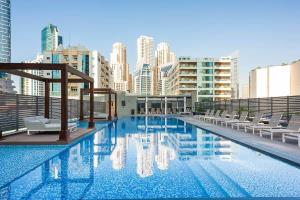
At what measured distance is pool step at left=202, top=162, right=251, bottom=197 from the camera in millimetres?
4832

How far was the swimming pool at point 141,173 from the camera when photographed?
493cm

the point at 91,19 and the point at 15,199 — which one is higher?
the point at 91,19

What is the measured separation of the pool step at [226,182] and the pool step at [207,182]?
0.09 meters

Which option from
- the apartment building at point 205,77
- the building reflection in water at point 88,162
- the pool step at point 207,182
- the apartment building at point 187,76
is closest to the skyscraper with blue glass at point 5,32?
the apartment building at point 187,76

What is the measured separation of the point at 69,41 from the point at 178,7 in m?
59.6

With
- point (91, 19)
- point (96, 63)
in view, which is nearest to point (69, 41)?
point (96, 63)

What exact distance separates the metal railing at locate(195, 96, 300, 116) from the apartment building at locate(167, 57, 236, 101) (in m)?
42.7

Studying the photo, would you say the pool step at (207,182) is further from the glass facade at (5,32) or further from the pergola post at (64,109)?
the glass facade at (5,32)

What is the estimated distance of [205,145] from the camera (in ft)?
34.3

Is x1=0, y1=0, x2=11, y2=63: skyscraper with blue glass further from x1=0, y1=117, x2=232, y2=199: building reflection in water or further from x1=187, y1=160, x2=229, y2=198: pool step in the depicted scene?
x1=187, y1=160, x2=229, y2=198: pool step

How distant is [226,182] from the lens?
5.53 m

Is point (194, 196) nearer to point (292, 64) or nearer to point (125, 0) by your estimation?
point (125, 0)

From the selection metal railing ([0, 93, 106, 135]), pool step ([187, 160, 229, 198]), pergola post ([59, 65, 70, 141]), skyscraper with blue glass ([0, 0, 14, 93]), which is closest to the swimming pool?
pool step ([187, 160, 229, 198])

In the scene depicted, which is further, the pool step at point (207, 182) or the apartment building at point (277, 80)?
the apartment building at point (277, 80)
